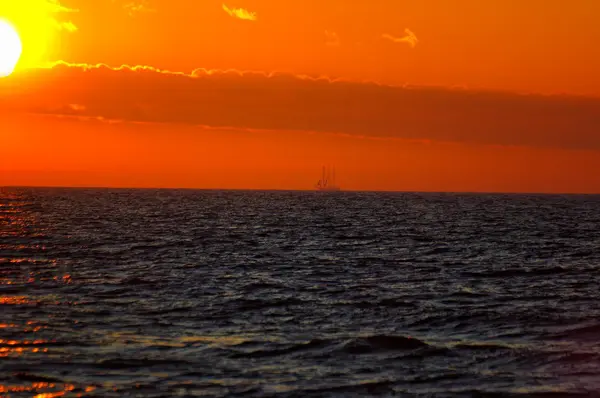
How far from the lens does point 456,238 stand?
75.5m

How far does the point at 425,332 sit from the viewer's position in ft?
88.7

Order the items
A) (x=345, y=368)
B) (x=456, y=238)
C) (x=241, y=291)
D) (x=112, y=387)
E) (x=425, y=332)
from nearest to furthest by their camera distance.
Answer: (x=112, y=387)
(x=345, y=368)
(x=425, y=332)
(x=241, y=291)
(x=456, y=238)

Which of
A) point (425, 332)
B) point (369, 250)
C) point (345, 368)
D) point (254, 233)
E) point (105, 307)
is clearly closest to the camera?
point (345, 368)

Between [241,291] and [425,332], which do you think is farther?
[241,291]

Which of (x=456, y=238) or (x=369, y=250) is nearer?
(x=369, y=250)

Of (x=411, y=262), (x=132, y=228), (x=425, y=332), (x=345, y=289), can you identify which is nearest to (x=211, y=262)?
(x=411, y=262)

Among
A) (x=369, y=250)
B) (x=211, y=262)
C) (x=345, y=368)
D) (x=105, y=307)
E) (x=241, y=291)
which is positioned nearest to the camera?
(x=345, y=368)

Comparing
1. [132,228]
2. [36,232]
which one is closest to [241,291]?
[36,232]

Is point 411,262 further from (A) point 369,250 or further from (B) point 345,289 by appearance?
(B) point 345,289

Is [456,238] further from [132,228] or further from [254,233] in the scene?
[132,228]

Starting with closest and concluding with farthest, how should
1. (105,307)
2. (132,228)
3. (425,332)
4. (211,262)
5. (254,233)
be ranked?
1. (425,332)
2. (105,307)
3. (211,262)
4. (254,233)
5. (132,228)

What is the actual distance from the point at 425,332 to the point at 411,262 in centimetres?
2432

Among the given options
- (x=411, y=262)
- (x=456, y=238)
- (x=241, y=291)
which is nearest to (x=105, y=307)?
(x=241, y=291)

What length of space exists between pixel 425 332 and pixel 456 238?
49.4 meters
